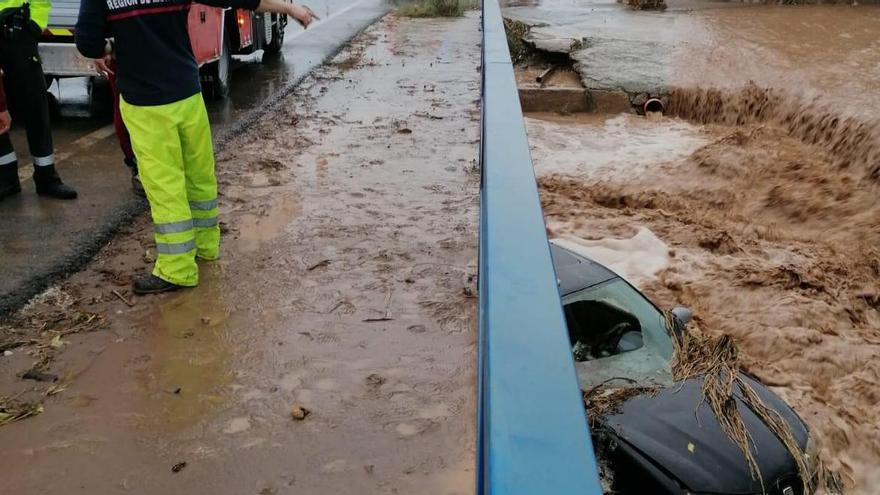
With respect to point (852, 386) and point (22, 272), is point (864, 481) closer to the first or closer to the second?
point (852, 386)

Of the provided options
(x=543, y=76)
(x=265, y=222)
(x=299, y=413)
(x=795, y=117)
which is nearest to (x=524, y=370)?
(x=299, y=413)

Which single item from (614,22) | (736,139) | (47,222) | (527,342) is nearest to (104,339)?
(47,222)

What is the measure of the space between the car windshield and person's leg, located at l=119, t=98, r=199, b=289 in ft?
6.40

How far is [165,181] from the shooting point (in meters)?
3.93

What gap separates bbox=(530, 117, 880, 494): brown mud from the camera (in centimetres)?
492

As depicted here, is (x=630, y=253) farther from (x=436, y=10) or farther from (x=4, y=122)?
(x=436, y=10)

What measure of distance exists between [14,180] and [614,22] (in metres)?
12.7

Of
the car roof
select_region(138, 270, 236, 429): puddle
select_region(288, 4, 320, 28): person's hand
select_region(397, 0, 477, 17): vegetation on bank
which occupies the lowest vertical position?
select_region(397, 0, 477, 17): vegetation on bank

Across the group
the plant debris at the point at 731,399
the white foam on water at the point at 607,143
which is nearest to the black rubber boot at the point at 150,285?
the plant debris at the point at 731,399

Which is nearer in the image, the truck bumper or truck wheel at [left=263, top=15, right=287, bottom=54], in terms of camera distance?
the truck bumper

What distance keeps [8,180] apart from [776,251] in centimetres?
600

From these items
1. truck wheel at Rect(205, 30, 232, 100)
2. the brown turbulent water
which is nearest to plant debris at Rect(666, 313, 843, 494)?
the brown turbulent water

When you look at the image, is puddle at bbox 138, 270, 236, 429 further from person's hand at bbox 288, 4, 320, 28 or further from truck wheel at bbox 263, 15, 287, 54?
truck wheel at bbox 263, 15, 287, 54

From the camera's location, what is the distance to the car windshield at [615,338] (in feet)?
12.6
